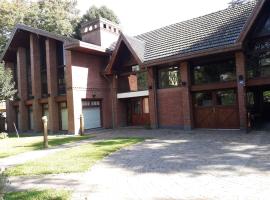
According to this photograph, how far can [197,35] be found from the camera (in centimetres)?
1897

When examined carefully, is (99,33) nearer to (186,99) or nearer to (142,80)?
(142,80)

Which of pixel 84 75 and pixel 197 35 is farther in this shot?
pixel 84 75

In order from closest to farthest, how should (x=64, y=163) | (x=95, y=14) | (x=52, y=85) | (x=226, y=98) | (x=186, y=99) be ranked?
(x=64, y=163) → (x=226, y=98) → (x=186, y=99) → (x=52, y=85) → (x=95, y=14)

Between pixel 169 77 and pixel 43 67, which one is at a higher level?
pixel 43 67

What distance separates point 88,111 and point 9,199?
619 inches

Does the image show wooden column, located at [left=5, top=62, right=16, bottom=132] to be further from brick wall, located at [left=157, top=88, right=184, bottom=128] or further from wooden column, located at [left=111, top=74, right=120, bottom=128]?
brick wall, located at [left=157, top=88, right=184, bottom=128]

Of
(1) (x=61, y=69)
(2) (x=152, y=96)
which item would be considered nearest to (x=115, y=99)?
(2) (x=152, y=96)

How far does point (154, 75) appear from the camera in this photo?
19.9 m

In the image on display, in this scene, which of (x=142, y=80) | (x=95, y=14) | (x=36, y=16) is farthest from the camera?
(x=95, y=14)

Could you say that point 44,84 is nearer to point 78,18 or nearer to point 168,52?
point 168,52

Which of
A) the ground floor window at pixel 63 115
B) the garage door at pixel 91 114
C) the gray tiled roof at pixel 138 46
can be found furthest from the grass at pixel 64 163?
the ground floor window at pixel 63 115

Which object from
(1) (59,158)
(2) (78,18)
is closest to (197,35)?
(1) (59,158)

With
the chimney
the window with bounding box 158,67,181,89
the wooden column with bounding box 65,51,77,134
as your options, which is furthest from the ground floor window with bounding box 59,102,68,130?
the window with bounding box 158,67,181,89

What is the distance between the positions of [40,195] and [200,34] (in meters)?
15.0
